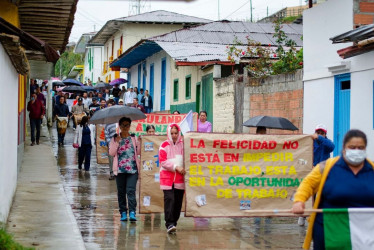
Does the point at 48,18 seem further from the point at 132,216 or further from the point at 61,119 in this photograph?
the point at 61,119

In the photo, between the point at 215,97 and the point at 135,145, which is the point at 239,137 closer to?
the point at 135,145

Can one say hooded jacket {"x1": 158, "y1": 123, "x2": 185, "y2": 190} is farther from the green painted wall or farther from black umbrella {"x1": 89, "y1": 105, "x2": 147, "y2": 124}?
the green painted wall

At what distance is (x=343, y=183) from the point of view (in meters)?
6.04

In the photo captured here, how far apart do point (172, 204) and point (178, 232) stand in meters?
0.46

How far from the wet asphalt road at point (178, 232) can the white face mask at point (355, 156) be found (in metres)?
3.83

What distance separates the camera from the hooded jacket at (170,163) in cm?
1066

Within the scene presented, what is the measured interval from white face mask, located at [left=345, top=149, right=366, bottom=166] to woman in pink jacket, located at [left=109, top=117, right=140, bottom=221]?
6.07 metres

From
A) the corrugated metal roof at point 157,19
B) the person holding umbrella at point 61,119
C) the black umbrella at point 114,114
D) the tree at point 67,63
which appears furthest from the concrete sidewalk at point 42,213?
the tree at point 67,63

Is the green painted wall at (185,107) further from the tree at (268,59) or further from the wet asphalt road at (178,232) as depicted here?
the wet asphalt road at (178,232)

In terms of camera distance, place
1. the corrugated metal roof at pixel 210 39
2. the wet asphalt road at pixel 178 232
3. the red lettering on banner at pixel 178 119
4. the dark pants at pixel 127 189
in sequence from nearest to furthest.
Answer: the wet asphalt road at pixel 178 232, the dark pants at pixel 127 189, the red lettering on banner at pixel 178 119, the corrugated metal roof at pixel 210 39

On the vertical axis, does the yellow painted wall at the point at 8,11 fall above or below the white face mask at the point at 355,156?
above

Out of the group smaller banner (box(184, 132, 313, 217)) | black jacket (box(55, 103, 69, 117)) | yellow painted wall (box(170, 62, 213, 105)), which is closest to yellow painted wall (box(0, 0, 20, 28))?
smaller banner (box(184, 132, 313, 217))

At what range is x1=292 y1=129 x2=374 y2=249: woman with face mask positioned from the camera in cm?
602

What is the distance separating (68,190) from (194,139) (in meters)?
5.76
